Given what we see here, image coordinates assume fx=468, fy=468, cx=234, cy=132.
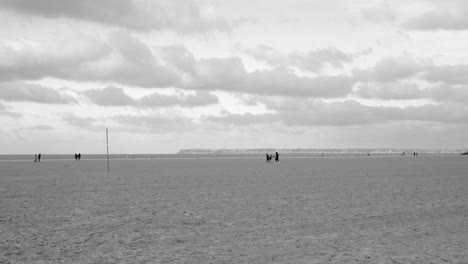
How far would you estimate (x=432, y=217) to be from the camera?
51.7 feet

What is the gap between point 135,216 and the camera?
54.0 feet

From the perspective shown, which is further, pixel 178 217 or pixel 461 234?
pixel 178 217

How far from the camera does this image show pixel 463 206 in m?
18.5

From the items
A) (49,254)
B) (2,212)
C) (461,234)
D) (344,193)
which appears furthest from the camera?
(344,193)

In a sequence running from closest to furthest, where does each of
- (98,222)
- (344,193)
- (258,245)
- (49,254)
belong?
1. (49,254)
2. (258,245)
3. (98,222)
4. (344,193)

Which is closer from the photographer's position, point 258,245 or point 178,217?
point 258,245

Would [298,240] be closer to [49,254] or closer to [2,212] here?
[49,254]

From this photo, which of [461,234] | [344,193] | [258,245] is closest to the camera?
[258,245]

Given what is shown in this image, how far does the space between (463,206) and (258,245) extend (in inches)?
435

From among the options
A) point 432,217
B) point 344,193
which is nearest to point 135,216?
point 432,217

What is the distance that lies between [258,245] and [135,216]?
6.41 m

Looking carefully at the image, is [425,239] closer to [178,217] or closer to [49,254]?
[178,217]

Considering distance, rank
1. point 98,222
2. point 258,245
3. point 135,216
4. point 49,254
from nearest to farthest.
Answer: point 49,254
point 258,245
point 98,222
point 135,216

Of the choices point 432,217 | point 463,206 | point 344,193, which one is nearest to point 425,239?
point 432,217
